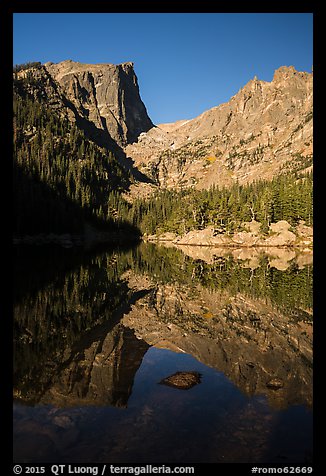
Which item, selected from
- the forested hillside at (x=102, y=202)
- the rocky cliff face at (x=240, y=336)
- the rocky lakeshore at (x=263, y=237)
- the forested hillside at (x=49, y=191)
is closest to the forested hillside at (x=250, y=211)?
the forested hillside at (x=102, y=202)

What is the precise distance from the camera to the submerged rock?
41.9 ft

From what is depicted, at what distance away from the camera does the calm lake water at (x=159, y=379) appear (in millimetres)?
8570

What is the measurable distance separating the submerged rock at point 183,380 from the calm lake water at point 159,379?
26 cm

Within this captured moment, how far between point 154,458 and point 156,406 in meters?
3.01

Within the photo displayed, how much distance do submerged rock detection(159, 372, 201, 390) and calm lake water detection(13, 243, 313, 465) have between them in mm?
255

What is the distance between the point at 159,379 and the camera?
13461 mm

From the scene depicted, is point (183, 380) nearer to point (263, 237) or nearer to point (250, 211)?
point (263, 237)

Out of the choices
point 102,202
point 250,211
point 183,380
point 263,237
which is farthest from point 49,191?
point 183,380

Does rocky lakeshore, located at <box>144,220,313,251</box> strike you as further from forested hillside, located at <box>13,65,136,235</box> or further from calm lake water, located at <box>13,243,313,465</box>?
calm lake water, located at <box>13,243,313,465</box>

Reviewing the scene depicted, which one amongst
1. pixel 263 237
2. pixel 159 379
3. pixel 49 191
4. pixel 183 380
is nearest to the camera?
pixel 183 380

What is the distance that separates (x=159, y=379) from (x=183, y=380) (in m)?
1.02

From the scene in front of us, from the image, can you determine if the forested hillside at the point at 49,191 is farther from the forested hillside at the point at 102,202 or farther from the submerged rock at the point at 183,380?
the submerged rock at the point at 183,380

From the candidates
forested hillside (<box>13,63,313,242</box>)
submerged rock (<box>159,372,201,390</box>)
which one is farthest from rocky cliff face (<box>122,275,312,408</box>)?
forested hillside (<box>13,63,313,242</box>)
